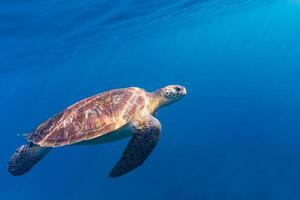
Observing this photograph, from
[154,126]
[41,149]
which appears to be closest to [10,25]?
[41,149]

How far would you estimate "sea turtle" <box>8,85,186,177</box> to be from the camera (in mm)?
7578

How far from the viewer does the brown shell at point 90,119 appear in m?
→ 7.65

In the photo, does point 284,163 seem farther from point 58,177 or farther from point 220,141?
point 58,177

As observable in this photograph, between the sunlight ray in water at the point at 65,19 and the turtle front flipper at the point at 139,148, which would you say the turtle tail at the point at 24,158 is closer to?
the turtle front flipper at the point at 139,148

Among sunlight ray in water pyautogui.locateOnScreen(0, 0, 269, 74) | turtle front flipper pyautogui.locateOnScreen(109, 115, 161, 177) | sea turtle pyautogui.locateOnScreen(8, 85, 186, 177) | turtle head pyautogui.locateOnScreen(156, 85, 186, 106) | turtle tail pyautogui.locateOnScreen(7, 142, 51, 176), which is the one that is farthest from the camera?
sunlight ray in water pyautogui.locateOnScreen(0, 0, 269, 74)

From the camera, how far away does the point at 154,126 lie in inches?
290

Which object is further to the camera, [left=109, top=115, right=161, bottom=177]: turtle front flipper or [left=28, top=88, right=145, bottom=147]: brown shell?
[left=28, top=88, right=145, bottom=147]: brown shell

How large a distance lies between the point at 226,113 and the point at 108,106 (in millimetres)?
33525

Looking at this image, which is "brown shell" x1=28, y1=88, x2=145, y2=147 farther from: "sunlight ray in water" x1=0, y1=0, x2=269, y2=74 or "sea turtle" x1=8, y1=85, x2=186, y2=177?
"sunlight ray in water" x1=0, y1=0, x2=269, y2=74

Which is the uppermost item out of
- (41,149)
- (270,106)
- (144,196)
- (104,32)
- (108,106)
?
(104,32)

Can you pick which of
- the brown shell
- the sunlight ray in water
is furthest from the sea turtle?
the sunlight ray in water

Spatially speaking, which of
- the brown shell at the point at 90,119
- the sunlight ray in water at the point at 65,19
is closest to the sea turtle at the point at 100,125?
the brown shell at the point at 90,119

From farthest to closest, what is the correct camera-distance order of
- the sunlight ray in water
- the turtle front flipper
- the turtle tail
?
the sunlight ray in water, the turtle tail, the turtle front flipper

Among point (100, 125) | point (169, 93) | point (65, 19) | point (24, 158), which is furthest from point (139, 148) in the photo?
point (65, 19)
